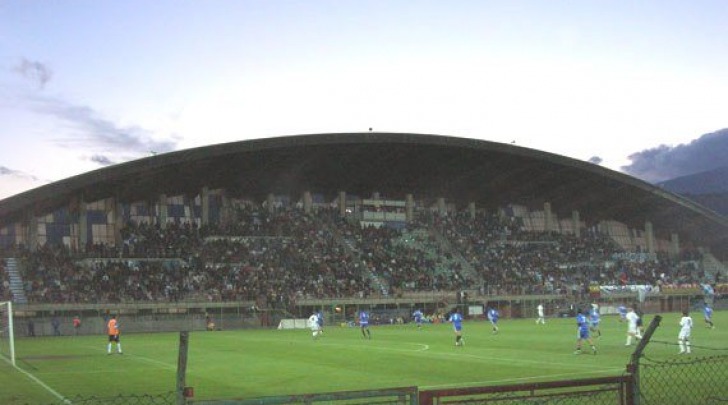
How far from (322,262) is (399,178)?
15.3 m

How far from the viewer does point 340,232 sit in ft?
291

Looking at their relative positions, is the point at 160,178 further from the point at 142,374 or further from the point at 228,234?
the point at 142,374

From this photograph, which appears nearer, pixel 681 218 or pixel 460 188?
pixel 460 188

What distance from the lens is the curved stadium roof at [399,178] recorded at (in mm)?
74625

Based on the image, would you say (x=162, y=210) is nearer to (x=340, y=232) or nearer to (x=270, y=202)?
(x=270, y=202)

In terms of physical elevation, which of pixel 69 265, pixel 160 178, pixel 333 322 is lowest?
pixel 333 322

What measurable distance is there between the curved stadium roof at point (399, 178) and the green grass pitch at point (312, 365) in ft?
100.0

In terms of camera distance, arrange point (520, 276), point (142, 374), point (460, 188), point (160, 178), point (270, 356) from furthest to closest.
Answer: point (460, 188)
point (520, 276)
point (160, 178)
point (270, 356)
point (142, 374)

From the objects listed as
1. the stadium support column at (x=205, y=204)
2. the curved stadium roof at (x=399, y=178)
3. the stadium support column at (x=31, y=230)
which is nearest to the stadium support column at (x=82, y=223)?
the curved stadium roof at (x=399, y=178)

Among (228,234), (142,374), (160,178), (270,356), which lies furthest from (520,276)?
(142,374)

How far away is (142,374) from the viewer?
28.9m

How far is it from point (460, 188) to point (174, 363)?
216 ft

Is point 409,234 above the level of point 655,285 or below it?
above

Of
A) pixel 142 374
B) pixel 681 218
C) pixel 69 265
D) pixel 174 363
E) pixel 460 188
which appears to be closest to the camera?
pixel 142 374
